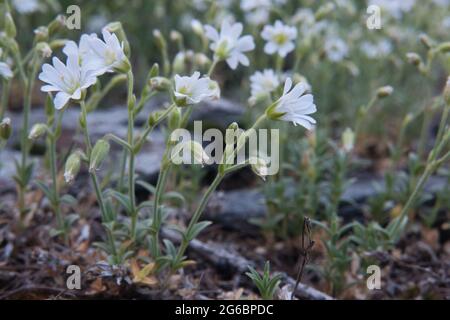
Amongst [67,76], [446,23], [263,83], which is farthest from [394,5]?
[67,76]

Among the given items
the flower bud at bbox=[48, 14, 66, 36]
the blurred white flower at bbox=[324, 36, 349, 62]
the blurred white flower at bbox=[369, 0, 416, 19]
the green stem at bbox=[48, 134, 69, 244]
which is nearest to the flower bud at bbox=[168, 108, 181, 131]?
the green stem at bbox=[48, 134, 69, 244]

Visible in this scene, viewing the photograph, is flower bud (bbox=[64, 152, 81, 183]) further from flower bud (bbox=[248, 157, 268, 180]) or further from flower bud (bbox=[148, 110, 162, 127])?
flower bud (bbox=[248, 157, 268, 180])

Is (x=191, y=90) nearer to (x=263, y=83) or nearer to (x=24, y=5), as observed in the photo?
(x=263, y=83)

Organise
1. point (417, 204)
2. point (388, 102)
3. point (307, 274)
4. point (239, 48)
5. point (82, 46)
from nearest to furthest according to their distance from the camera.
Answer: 1. point (82, 46)
2. point (239, 48)
3. point (307, 274)
4. point (417, 204)
5. point (388, 102)

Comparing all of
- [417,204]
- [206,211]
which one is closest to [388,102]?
[417,204]

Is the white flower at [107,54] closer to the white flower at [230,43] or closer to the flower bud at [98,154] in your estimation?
the flower bud at [98,154]
